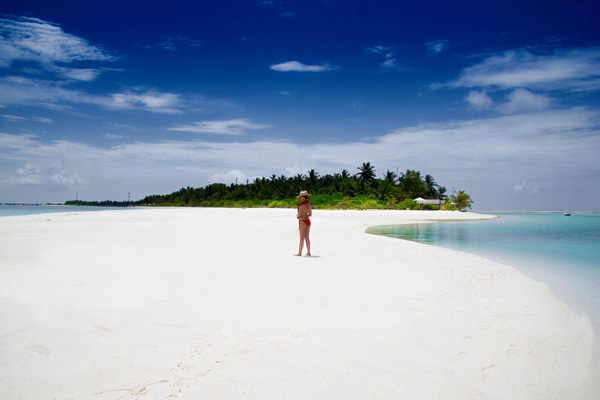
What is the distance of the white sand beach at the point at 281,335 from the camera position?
331 cm

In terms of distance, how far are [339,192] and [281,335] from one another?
77927mm

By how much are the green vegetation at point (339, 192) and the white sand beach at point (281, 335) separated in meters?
57.9

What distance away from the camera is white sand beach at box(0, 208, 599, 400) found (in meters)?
3.31

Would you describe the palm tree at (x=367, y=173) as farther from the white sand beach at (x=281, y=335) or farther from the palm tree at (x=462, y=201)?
the white sand beach at (x=281, y=335)

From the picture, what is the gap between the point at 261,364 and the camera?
3641 millimetres

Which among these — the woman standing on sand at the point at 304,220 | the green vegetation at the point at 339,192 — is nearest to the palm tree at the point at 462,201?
the green vegetation at the point at 339,192

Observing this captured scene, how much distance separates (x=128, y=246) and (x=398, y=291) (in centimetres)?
882

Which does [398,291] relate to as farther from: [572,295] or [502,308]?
[572,295]

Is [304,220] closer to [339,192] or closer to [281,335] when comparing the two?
[281,335]

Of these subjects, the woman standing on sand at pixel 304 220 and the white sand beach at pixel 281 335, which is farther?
the woman standing on sand at pixel 304 220

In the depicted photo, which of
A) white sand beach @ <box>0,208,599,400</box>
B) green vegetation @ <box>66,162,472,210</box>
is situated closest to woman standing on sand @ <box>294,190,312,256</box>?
white sand beach @ <box>0,208,599,400</box>

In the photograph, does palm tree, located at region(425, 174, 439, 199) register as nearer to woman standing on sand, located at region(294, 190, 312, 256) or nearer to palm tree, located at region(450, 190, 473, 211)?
palm tree, located at region(450, 190, 473, 211)

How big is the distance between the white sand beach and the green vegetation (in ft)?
190

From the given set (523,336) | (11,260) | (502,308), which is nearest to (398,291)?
(502,308)
